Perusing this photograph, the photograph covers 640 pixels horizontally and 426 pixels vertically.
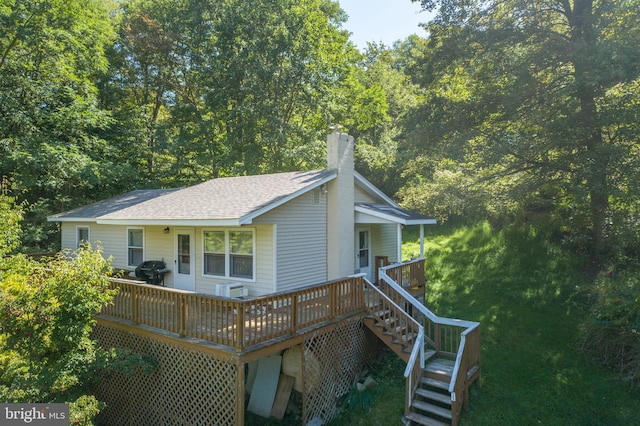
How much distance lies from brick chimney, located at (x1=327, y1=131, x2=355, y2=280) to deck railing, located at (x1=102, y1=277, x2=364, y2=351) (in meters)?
1.74

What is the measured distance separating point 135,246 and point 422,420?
33.0ft

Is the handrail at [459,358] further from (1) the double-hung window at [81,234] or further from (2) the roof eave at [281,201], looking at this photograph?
(1) the double-hung window at [81,234]

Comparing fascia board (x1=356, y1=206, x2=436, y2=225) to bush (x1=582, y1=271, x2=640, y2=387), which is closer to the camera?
bush (x1=582, y1=271, x2=640, y2=387)

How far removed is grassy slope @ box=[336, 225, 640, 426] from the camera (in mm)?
7223

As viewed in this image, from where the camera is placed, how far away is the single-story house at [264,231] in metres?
9.10

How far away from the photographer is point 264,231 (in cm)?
921

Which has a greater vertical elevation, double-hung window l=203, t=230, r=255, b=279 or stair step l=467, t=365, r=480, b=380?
double-hung window l=203, t=230, r=255, b=279

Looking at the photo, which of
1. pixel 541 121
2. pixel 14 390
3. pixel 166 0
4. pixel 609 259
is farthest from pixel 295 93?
pixel 14 390

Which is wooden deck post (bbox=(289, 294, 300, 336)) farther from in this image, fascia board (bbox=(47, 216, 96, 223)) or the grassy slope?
fascia board (bbox=(47, 216, 96, 223))

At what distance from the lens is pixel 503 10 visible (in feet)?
43.2

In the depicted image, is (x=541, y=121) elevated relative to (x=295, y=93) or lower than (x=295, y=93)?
lower

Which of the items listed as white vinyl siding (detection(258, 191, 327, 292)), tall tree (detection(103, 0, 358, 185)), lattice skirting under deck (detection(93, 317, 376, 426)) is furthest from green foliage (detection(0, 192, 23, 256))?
tall tree (detection(103, 0, 358, 185))

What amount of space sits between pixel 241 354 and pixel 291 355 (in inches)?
70.8

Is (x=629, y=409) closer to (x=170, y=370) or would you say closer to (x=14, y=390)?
(x=170, y=370)
